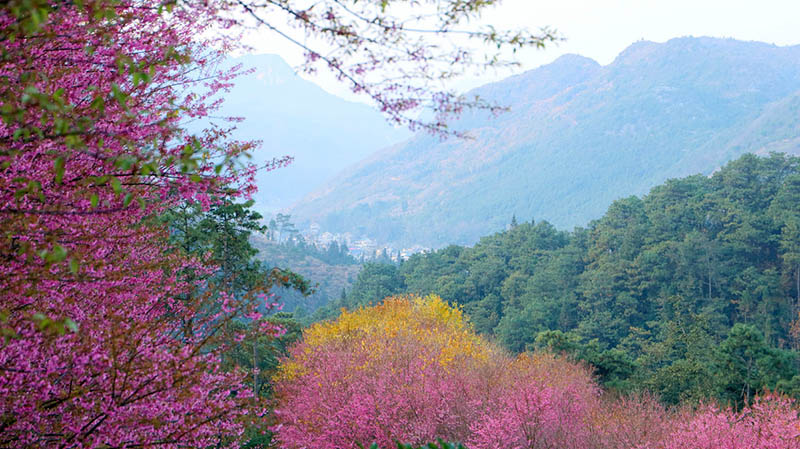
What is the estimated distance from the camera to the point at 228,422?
13.3 ft

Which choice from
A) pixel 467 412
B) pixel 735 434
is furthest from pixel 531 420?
pixel 735 434

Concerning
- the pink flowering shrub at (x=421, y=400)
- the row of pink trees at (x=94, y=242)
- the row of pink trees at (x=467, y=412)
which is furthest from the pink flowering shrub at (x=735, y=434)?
the row of pink trees at (x=94, y=242)

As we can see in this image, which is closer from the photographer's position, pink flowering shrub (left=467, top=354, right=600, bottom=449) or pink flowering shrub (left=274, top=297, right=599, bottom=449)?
pink flowering shrub (left=467, top=354, right=600, bottom=449)

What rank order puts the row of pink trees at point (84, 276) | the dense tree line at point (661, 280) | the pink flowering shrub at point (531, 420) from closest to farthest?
the row of pink trees at point (84, 276), the pink flowering shrub at point (531, 420), the dense tree line at point (661, 280)

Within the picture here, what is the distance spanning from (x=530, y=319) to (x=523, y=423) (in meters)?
27.2

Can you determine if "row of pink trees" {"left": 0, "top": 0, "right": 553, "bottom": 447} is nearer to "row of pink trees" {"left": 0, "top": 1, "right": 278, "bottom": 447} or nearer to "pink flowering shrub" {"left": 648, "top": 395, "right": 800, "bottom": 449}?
"row of pink trees" {"left": 0, "top": 1, "right": 278, "bottom": 447}

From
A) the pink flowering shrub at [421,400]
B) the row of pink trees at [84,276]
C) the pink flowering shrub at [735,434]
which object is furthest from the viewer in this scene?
the pink flowering shrub at [421,400]

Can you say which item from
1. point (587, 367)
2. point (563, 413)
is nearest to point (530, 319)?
point (587, 367)

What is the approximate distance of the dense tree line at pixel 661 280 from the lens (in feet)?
105

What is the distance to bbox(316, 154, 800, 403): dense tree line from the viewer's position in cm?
3189

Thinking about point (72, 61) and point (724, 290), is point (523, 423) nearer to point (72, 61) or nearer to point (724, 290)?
point (72, 61)

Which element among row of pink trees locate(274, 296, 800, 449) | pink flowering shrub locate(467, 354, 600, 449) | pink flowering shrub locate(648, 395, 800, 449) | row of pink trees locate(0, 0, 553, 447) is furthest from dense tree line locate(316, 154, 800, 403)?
row of pink trees locate(0, 0, 553, 447)

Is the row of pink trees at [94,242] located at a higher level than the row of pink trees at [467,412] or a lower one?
higher

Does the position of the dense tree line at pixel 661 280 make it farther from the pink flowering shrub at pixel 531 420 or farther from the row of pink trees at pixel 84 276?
the row of pink trees at pixel 84 276
